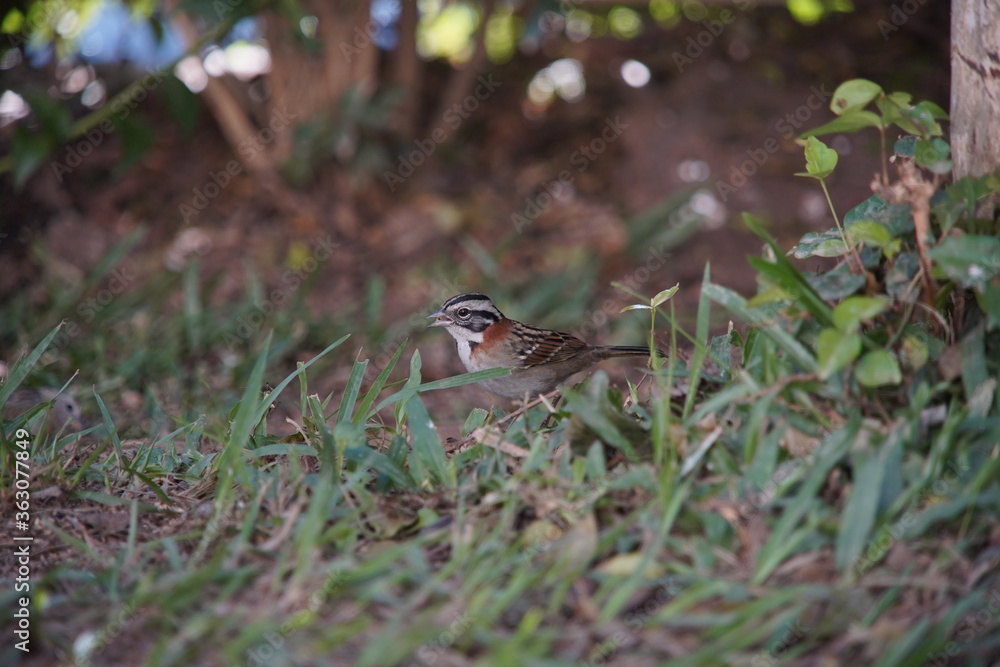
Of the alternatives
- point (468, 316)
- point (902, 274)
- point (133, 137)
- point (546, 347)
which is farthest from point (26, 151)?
point (902, 274)

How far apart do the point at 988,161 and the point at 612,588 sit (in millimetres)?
1946

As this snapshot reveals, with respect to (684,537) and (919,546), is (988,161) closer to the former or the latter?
(919,546)

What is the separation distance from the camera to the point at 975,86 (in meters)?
3.31

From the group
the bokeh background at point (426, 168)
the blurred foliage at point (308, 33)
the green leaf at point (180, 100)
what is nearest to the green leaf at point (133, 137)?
the blurred foliage at point (308, 33)

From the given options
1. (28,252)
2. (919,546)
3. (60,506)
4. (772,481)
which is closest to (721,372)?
(772,481)

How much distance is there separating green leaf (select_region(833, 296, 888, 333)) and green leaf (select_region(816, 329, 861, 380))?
0.03 meters

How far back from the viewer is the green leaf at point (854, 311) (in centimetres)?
279

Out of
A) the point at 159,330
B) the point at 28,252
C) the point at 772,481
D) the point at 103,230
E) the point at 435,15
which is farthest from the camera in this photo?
the point at 435,15

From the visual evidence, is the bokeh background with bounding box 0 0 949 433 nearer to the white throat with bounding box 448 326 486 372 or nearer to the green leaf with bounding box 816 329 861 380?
the white throat with bounding box 448 326 486 372

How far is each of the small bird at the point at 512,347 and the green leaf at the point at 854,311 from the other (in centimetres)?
252

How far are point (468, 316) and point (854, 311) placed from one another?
280cm

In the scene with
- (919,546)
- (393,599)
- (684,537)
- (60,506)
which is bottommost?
(919,546)

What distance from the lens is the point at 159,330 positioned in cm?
712

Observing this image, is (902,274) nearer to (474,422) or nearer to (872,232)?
(872,232)
